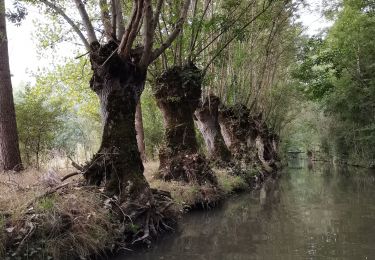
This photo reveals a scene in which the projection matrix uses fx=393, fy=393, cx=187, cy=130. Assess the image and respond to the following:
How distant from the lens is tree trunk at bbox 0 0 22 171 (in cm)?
1109

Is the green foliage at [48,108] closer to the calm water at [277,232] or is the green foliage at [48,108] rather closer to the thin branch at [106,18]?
the thin branch at [106,18]

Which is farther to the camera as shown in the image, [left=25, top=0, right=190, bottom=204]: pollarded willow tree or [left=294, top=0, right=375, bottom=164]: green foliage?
[left=294, top=0, right=375, bottom=164]: green foliage

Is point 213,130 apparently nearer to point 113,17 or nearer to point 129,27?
point 113,17

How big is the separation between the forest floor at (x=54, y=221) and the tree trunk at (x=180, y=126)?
4.25m

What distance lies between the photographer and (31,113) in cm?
1465

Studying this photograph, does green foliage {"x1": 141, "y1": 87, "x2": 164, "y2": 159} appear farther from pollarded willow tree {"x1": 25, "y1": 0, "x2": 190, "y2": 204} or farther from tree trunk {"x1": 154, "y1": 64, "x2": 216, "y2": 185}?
pollarded willow tree {"x1": 25, "y1": 0, "x2": 190, "y2": 204}

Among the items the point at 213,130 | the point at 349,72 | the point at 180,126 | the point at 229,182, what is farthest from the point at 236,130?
the point at 180,126

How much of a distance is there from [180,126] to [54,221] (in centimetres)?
662

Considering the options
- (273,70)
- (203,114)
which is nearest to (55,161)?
(203,114)

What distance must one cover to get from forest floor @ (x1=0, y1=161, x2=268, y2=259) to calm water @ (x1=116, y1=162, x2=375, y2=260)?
639mm

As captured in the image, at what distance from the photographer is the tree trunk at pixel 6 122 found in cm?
1109

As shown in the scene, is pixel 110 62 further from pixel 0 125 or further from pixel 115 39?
pixel 0 125

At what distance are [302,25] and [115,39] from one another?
62.4 ft

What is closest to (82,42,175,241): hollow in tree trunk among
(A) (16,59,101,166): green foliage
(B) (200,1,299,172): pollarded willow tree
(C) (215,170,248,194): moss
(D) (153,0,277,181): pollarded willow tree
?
(D) (153,0,277,181): pollarded willow tree
